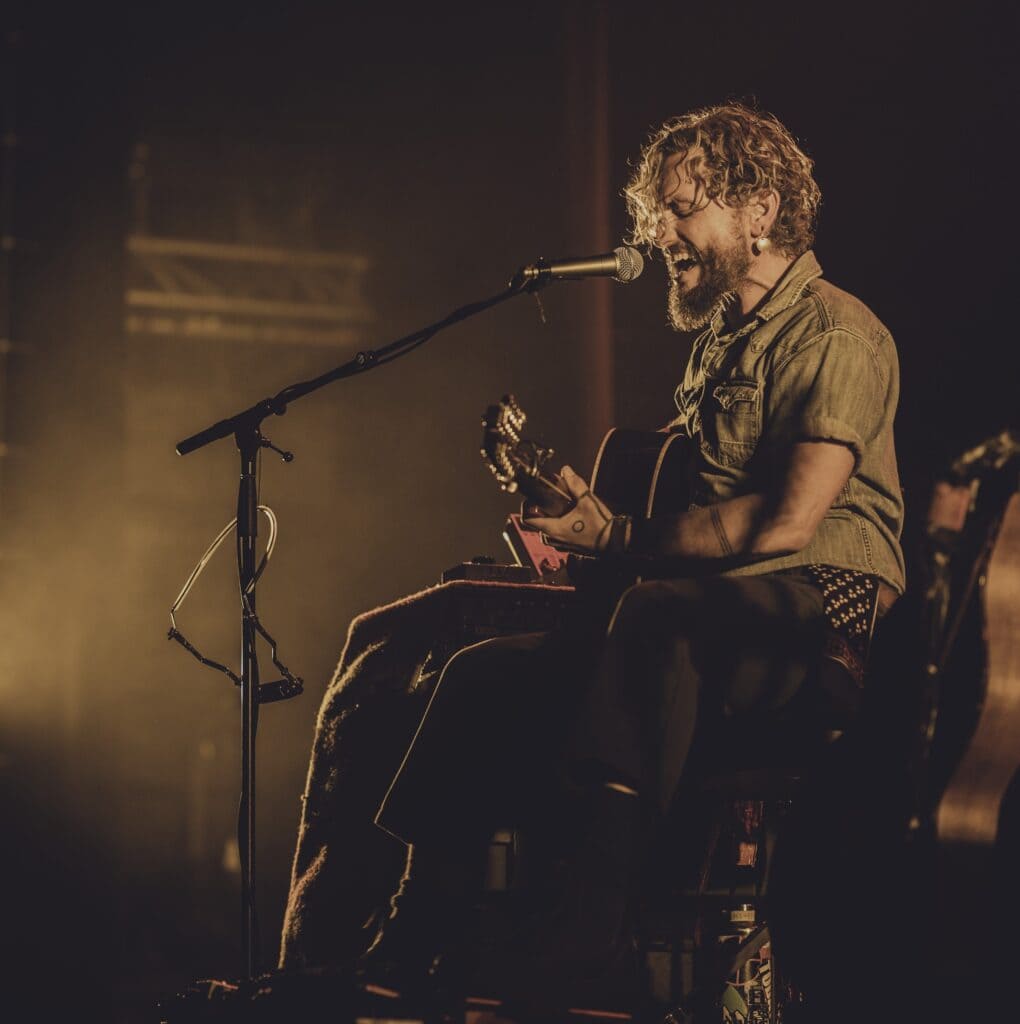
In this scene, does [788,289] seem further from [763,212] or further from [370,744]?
[370,744]

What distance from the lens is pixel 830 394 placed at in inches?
96.7

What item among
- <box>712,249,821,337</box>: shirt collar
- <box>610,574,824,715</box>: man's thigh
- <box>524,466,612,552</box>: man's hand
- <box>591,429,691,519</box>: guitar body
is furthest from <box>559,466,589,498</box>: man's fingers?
<box>712,249,821,337</box>: shirt collar

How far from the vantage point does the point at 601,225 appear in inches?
200

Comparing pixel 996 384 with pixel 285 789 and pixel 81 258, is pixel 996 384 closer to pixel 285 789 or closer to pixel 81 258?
pixel 285 789

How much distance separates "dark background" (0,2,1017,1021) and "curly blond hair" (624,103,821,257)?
185cm

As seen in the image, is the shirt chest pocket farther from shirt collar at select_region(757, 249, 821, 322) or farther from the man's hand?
the man's hand

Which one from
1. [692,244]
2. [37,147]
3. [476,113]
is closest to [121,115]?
[37,147]

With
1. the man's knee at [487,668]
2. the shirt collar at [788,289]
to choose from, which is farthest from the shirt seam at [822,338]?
the man's knee at [487,668]

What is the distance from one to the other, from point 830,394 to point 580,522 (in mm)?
514

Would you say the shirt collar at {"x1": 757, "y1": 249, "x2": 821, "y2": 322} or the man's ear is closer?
the shirt collar at {"x1": 757, "y1": 249, "x2": 821, "y2": 322}

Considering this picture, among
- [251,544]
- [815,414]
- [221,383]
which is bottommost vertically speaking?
[251,544]

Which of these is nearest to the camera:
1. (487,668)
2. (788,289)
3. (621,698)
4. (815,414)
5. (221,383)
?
(621,698)

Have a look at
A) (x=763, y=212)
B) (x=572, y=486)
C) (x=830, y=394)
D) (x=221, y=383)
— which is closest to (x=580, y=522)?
(x=572, y=486)

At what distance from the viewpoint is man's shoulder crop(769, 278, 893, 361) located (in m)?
2.56
